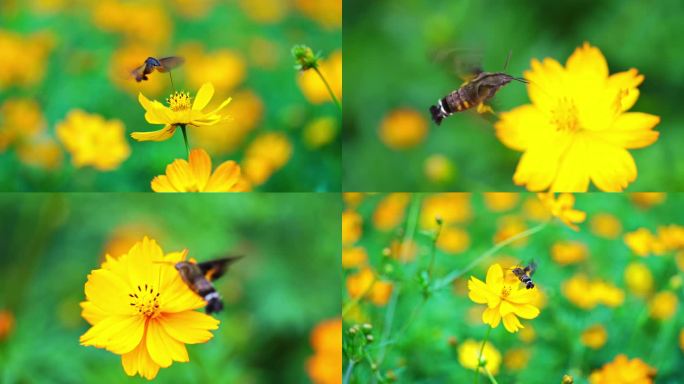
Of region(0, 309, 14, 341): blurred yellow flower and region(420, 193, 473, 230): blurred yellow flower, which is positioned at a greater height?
region(420, 193, 473, 230): blurred yellow flower

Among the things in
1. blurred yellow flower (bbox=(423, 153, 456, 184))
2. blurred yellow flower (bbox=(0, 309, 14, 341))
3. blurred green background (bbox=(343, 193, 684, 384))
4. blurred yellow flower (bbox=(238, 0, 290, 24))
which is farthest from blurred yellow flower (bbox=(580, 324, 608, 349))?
blurred yellow flower (bbox=(238, 0, 290, 24))

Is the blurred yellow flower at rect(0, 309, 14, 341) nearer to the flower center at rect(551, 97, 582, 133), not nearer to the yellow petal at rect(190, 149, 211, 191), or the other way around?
the yellow petal at rect(190, 149, 211, 191)

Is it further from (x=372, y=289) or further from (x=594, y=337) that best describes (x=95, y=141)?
(x=594, y=337)

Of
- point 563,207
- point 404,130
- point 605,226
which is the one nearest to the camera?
point 563,207

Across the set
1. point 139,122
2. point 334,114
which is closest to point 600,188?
point 334,114

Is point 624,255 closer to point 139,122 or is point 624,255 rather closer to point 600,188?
point 600,188

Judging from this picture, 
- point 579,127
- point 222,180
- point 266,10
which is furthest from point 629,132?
point 266,10
